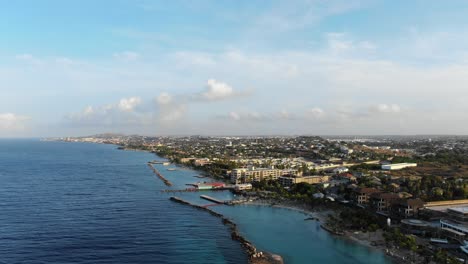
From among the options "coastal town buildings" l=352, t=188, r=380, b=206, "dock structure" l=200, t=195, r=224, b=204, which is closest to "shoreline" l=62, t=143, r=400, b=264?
"dock structure" l=200, t=195, r=224, b=204

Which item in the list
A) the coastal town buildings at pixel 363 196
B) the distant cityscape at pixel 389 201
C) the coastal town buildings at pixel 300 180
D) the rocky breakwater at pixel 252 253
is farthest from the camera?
the coastal town buildings at pixel 300 180

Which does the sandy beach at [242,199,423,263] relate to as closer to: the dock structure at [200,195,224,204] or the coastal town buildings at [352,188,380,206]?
the dock structure at [200,195,224,204]

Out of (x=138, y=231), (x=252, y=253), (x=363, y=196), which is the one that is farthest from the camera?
(x=363, y=196)

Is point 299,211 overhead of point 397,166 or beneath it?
beneath

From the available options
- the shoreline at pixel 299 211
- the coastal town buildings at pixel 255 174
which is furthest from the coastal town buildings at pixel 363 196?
the coastal town buildings at pixel 255 174

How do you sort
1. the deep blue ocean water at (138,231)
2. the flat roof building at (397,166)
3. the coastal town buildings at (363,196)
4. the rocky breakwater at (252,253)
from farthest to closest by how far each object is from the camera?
1. the flat roof building at (397,166)
2. the coastal town buildings at (363,196)
3. the deep blue ocean water at (138,231)
4. the rocky breakwater at (252,253)

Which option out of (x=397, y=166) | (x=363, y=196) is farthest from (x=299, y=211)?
(x=397, y=166)

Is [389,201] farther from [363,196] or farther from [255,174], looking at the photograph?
[255,174]

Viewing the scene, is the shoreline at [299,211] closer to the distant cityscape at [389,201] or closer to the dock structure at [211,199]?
the distant cityscape at [389,201]
